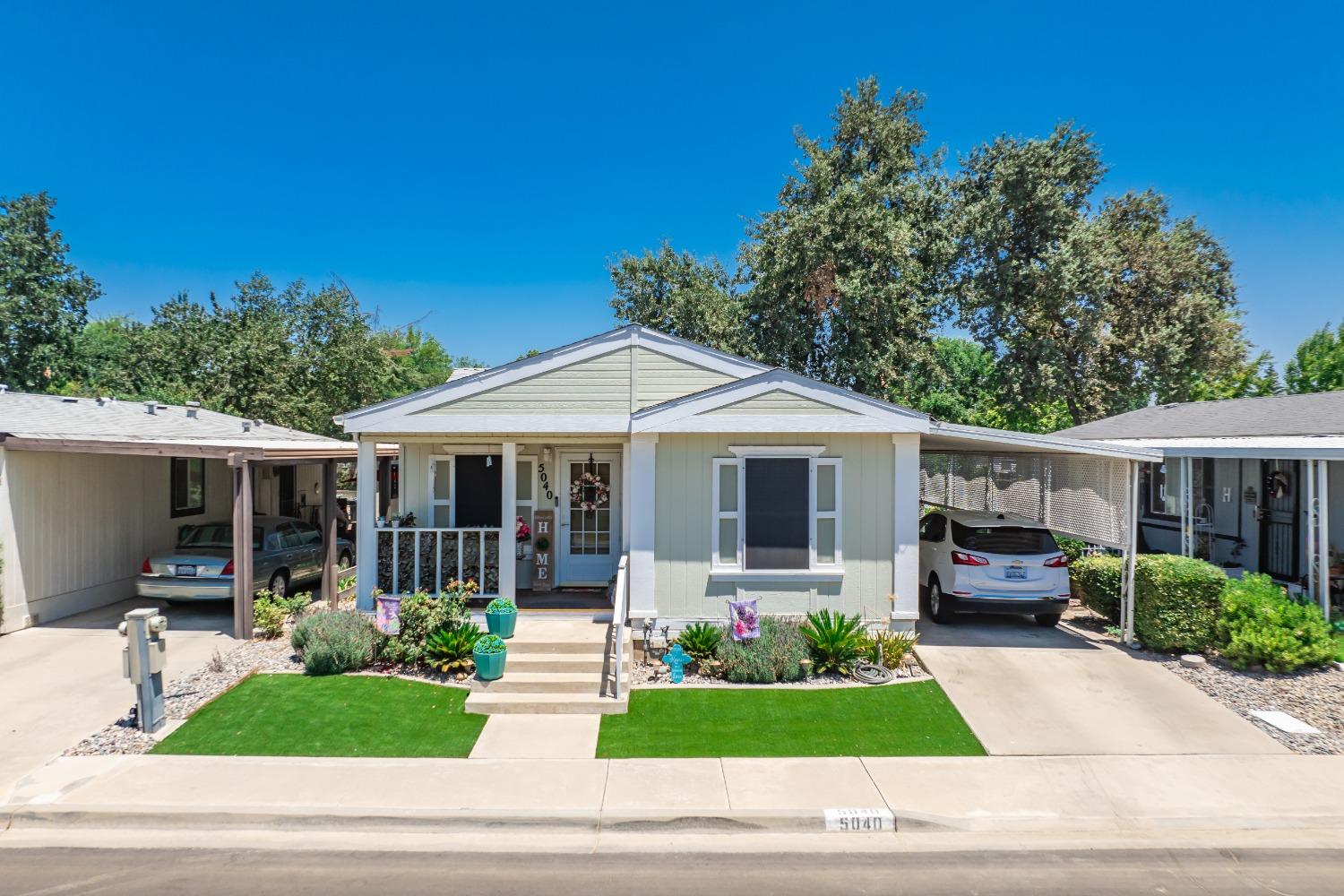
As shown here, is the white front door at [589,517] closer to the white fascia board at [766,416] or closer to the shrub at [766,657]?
the white fascia board at [766,416]

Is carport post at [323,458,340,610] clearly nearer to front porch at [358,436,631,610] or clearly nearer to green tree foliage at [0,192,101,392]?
front porch at [358,436,631,610]

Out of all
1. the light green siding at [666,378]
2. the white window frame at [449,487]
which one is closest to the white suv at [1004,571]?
the light green siding at [666,378]

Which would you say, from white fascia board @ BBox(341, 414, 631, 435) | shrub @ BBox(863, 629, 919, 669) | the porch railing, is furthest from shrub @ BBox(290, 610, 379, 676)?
shrub @ BBox(863, 629, 919, 669)

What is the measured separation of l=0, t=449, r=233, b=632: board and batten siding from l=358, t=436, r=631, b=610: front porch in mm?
4822

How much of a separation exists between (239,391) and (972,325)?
2370cm

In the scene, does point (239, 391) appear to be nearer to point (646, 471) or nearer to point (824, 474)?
point (646, 471)

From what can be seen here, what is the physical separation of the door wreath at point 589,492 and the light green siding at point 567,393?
173 centimetres

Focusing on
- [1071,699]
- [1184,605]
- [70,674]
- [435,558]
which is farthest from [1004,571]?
[70,674]

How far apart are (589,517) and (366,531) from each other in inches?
130

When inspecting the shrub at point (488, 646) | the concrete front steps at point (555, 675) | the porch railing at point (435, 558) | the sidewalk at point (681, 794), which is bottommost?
the sidewalk at point (681, 794)

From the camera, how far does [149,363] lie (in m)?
22.6

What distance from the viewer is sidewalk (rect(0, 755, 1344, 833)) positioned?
208 inches

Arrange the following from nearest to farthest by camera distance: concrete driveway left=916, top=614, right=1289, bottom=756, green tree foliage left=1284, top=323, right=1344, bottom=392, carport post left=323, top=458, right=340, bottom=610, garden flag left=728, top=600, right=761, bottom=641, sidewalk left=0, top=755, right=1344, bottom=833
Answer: sidewalk left=0, top=755, right=1344, bottom=833
concrete driveway left=916, top=614, right=1289, bottom=756
garden flag left=728, top=600, right=761, bottom=641
carport post left=323, top=458, right=340, bottom=610
green tree foliage left=1284, top=323, right=1344, bottom=392

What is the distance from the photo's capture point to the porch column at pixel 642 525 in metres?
8.95
